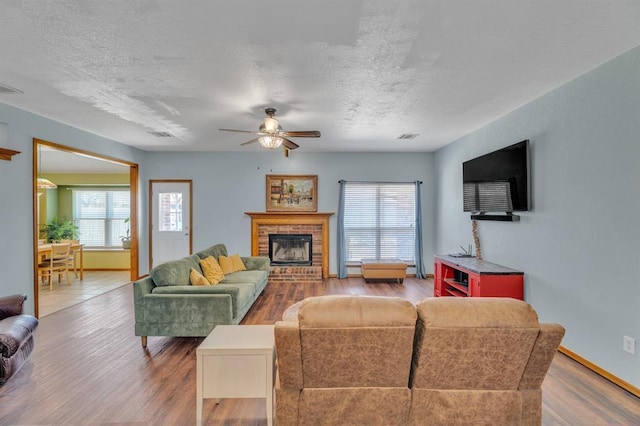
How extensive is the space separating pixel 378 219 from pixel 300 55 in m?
4.78

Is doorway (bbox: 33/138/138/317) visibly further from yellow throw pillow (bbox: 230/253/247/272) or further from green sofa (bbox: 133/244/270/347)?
green sofa (bbox: 133/244/270/347)

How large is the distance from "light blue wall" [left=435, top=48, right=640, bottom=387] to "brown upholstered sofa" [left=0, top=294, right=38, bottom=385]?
15.8 ft

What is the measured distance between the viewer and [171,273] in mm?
3588

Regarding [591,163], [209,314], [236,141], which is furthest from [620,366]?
[236,141]

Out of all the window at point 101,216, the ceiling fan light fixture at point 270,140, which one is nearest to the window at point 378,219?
the ceiling fan light fixture at point 270,140

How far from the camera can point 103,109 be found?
3.94 meters

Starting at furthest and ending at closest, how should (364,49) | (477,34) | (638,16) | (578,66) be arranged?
(578,66), (364,49), (477,34), (638,16)

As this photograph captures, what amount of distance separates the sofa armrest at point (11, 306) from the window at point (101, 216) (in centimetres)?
567

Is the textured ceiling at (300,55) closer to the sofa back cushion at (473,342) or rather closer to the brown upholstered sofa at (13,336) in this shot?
the sofa back cushion at (473,342)

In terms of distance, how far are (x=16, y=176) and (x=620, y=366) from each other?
6.42 m

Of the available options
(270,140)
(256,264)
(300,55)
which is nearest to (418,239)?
(256,264)

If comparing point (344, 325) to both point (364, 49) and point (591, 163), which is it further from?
point (591, 163)

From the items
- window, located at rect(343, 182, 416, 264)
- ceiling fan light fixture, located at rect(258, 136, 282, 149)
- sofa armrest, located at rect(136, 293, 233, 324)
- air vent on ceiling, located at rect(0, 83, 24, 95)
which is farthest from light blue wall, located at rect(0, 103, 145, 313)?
window, located at rect(343, 182, 416, 264)

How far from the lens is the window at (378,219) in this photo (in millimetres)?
6918
